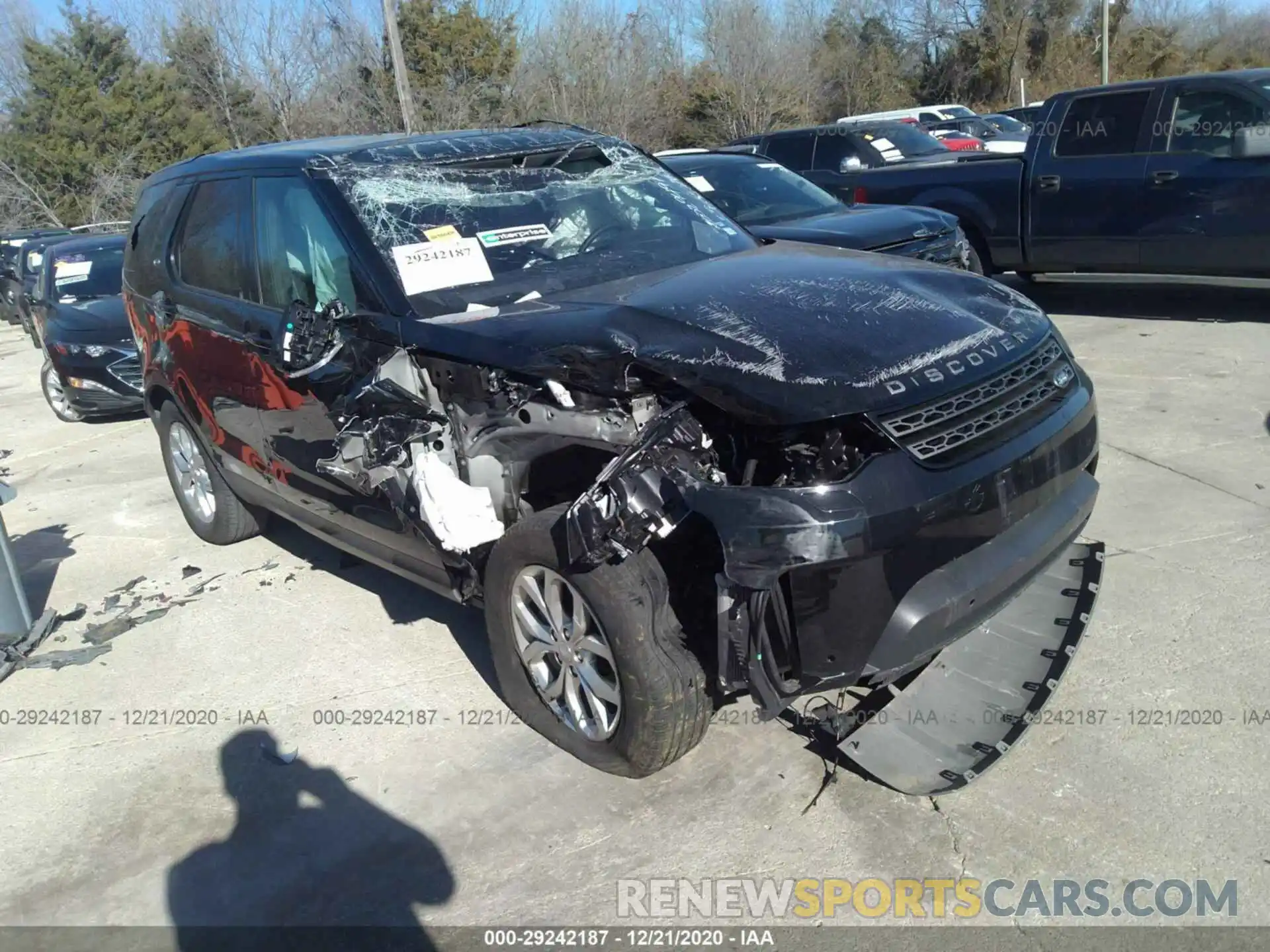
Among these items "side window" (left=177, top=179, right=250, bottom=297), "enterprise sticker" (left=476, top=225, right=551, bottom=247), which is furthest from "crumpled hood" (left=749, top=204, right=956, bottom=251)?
"side window" (left=177, top=179, right=250, bottom=297)

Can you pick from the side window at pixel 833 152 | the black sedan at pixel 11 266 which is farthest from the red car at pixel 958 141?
the black sedan at pixel 11 266

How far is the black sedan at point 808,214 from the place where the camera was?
7.80 metres

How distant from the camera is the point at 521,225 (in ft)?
13.8

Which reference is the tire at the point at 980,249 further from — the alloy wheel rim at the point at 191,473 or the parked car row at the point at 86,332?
the parked car row at the point at 86,332

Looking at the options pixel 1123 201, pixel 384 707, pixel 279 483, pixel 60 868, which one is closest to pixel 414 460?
pixel 384 707

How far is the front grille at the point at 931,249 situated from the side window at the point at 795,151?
4.00 metres

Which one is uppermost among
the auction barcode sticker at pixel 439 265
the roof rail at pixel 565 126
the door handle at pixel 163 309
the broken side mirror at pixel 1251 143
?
the roof rail at pixel 565 126

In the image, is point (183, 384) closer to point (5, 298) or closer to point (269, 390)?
point (269, 390)

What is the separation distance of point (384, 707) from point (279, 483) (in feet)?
4.11

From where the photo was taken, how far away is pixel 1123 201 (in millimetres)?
8711

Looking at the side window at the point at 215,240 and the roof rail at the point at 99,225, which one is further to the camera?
the roof rail at the point at 99,225

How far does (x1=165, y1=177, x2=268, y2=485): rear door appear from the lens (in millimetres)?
4641

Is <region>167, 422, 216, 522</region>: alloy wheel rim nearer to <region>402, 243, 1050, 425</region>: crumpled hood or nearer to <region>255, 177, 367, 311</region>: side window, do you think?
→ <region>255, 177, 367, 311</region>: side window

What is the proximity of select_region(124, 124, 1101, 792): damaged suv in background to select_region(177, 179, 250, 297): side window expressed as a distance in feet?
0.09
